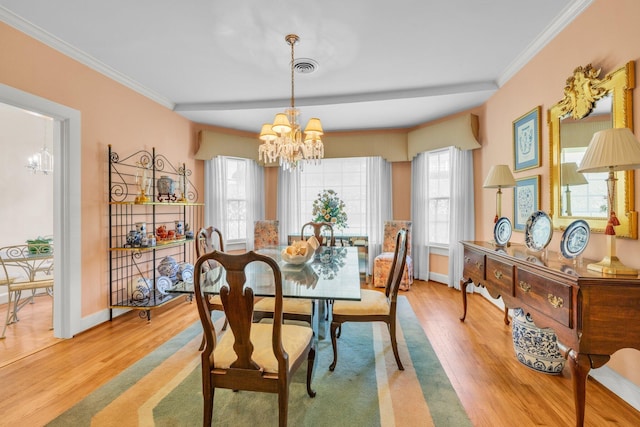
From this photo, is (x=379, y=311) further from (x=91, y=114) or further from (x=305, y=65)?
(x=91, y=114)

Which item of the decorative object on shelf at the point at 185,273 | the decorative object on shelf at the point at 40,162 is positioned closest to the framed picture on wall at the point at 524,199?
the decorative object on shelf at the point at 185,273

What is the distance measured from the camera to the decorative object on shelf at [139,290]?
3.42 metres

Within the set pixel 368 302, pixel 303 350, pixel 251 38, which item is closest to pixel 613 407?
pixel 368 302

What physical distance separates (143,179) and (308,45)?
2.33 m

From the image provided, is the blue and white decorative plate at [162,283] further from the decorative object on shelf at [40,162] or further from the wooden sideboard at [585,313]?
the wooden sideboard at [585,313]

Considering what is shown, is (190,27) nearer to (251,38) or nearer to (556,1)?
(251,38)

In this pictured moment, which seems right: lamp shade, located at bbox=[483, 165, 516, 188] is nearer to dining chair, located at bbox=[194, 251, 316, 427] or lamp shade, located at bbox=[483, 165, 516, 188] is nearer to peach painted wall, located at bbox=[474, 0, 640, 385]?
peach painted wall, located at bbox=[474, 0, 640, 385]

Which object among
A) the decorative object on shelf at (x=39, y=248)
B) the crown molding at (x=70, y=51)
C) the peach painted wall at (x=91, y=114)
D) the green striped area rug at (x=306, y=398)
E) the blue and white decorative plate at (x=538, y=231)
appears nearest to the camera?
the green striped area rug at (x=306, y=398)

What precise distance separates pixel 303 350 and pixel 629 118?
8.10ft

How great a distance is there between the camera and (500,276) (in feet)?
7.73

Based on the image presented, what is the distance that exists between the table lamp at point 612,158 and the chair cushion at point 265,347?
1.67 meters

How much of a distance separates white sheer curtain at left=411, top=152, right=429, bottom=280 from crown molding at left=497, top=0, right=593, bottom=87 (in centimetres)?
176

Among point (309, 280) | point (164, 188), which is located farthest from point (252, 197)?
point (309, 280)

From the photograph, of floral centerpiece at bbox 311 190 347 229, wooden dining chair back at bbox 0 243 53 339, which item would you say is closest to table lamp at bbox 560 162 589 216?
floral centerpiece at bbox 311 190 347 229
